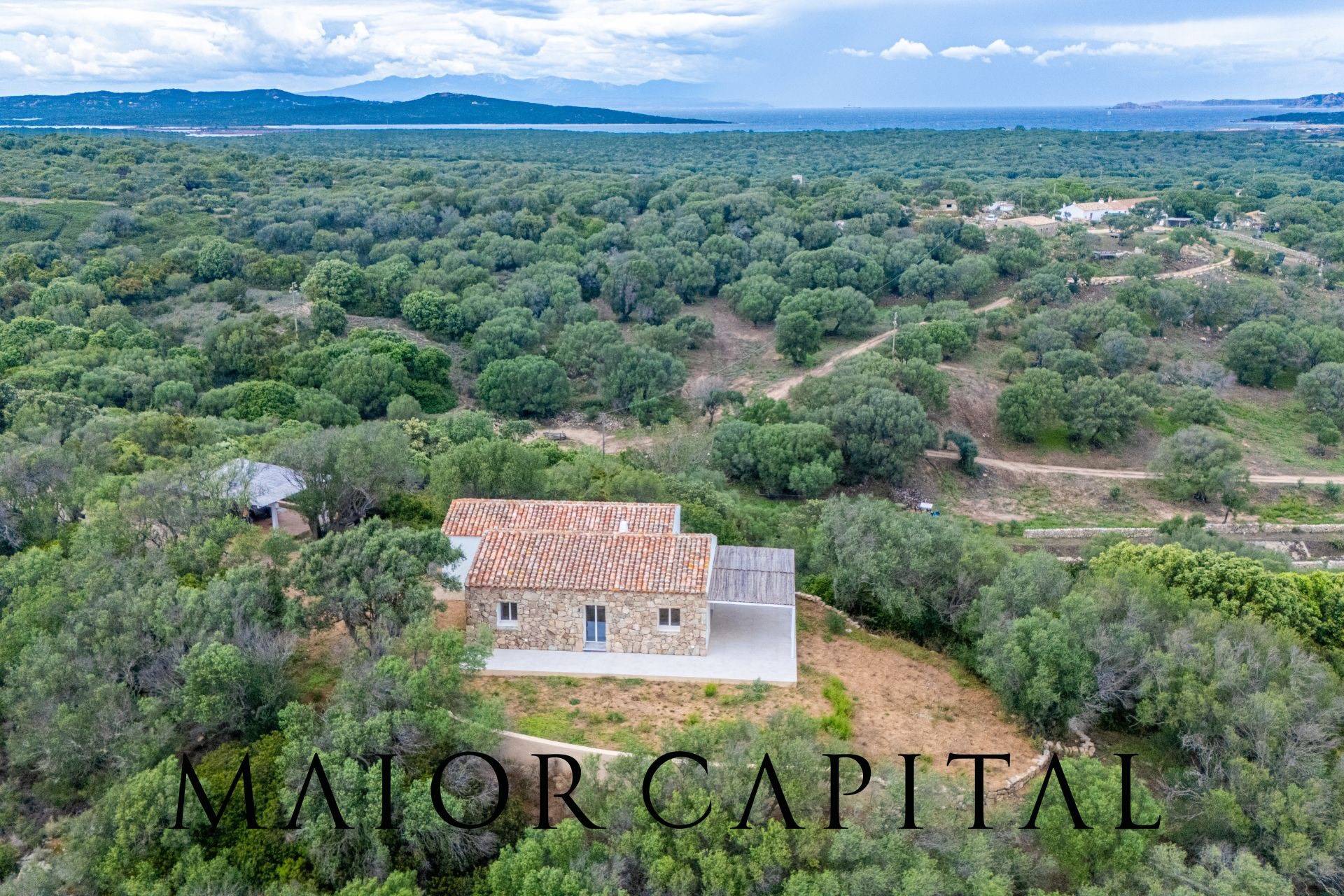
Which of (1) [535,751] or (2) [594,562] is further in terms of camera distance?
(2) [594,562]

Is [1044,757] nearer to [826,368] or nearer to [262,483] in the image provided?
[262,483]

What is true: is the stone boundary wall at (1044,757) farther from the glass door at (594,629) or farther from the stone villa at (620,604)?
the glass door at (594,629)

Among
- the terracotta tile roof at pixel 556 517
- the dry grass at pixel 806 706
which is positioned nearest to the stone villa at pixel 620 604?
the dry grass at pixel 806 706

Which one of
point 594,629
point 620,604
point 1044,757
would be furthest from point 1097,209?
point 594,629

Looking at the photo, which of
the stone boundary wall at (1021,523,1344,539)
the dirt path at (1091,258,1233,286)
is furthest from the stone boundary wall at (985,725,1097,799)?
the dirt path at (1091,258,1233,286)

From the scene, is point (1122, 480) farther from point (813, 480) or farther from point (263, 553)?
point (263, 553)

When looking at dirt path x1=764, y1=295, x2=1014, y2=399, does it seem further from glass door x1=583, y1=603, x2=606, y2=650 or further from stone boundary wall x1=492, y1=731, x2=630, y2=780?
stone boundary wall x1=492, y1=731, x2=630, y2=780
